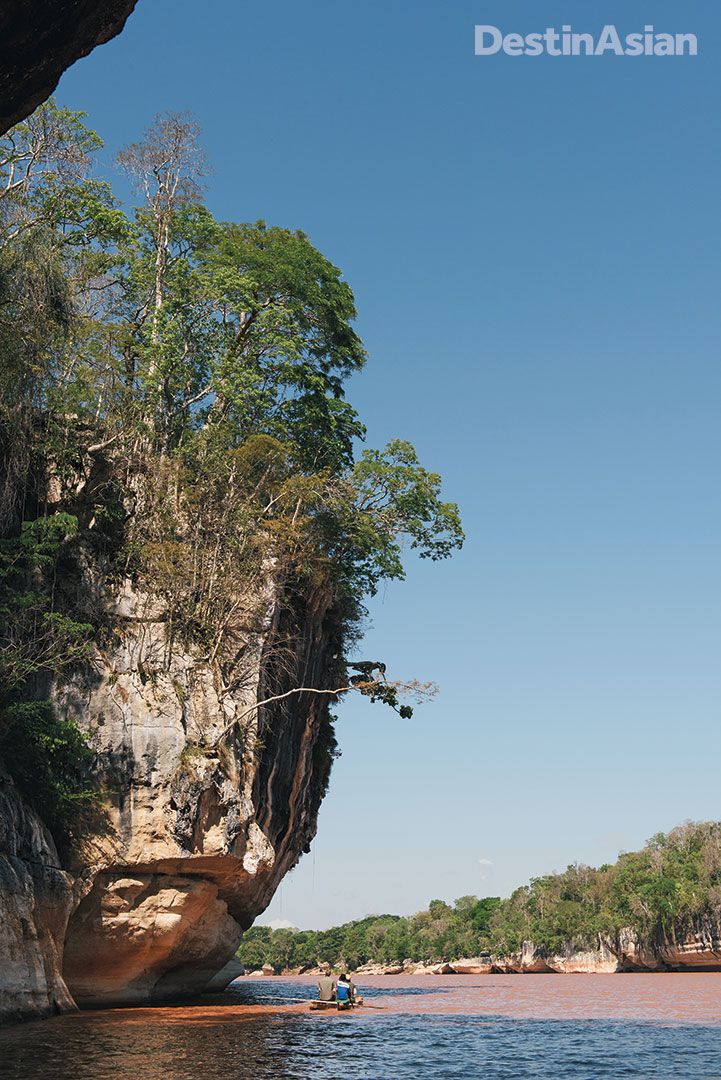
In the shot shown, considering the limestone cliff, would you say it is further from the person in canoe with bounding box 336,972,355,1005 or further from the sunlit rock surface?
the sunlit rock surface

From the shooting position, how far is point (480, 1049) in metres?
17.8

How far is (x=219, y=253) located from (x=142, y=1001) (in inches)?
931

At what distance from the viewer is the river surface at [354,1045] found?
525 inches

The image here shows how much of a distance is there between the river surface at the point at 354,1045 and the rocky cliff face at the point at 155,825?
138 centimetres

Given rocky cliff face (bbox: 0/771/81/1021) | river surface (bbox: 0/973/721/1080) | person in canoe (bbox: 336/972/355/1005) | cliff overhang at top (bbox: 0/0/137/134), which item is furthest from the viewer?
person in canoe (bbox: 336/972/355/1005)

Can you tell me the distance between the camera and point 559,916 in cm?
8850

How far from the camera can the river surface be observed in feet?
43.8

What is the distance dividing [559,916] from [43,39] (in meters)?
94.5

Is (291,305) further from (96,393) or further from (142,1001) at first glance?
(142,1001)

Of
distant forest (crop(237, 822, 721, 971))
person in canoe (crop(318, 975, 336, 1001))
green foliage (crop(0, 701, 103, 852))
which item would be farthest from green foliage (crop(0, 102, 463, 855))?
distant forest (crop(237, 822, 721, 971))

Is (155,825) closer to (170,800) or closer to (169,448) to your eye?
(170,800)

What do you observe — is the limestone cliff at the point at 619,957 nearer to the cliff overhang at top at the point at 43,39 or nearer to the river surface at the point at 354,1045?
the river surface at the point at 354,1045

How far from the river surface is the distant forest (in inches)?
2109

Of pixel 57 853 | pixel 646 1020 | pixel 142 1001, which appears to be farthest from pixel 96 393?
pixel 646 1020
